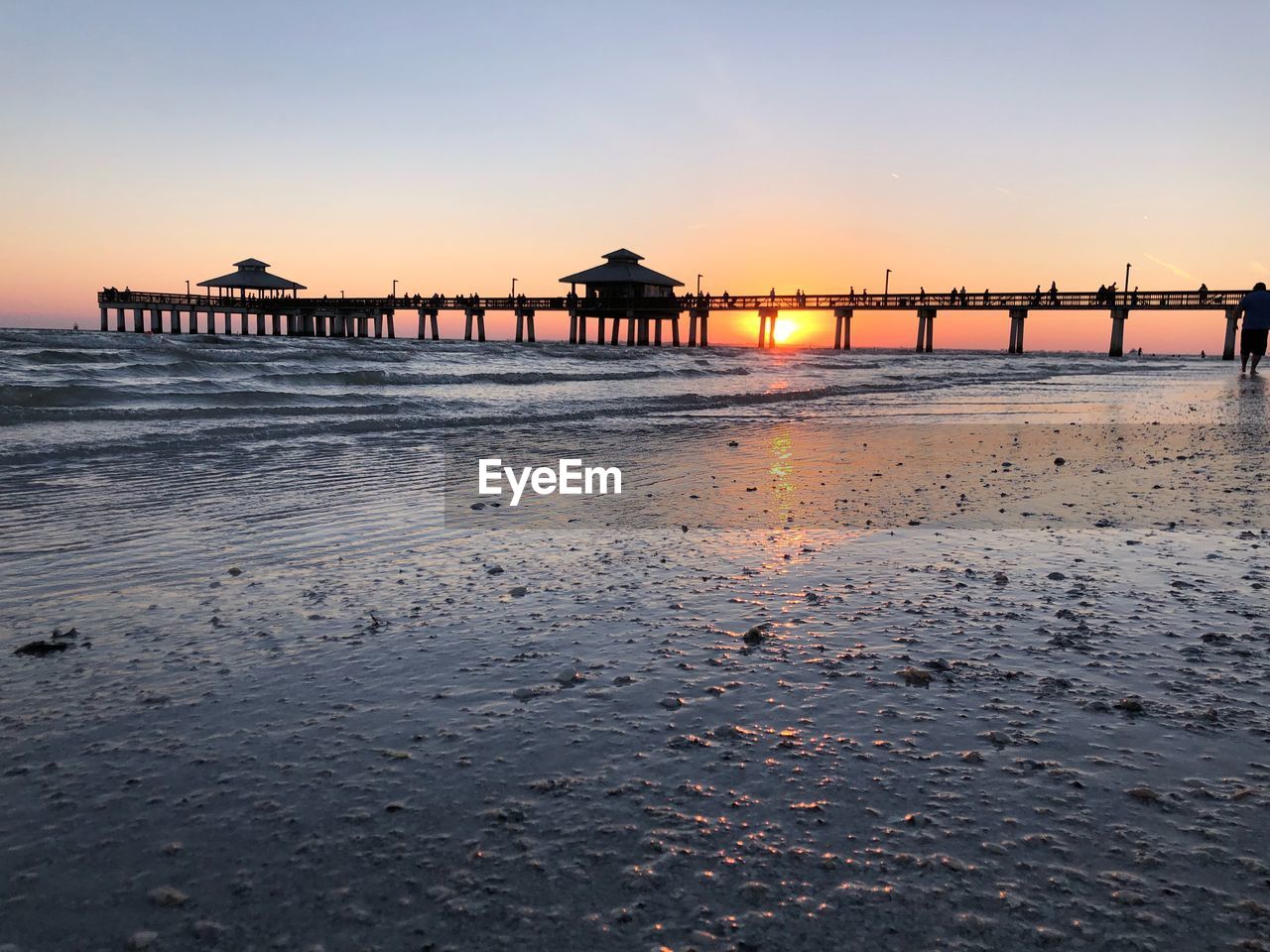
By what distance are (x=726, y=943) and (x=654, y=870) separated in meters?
0.26

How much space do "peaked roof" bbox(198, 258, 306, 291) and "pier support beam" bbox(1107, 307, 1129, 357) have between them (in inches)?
2567

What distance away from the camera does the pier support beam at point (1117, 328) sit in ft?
191

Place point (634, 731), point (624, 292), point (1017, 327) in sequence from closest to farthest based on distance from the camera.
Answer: point (634, 731) → point (1017, 327) → point (624, 292)

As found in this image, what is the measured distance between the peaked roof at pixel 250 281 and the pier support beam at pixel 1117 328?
214 ft

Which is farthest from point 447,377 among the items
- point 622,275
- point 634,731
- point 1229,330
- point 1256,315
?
point 1229,330

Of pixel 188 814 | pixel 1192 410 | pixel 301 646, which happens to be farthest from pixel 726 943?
pixel 1192 410

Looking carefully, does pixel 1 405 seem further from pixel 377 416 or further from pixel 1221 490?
pixel 1221 490

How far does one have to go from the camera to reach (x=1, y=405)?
12188 mm

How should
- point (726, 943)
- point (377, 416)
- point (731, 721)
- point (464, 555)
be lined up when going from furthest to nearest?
point (377, 416) → point (464, 555) → point (731, 721) → point (726, 943)

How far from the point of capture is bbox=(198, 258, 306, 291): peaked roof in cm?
7162

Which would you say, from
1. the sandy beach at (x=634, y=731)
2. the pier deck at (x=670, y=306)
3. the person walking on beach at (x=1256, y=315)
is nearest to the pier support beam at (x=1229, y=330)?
the pier deck at (x=670, y=306)

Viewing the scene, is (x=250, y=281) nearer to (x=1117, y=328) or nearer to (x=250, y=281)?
(x=250, y=281)

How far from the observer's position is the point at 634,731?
8.16 feet

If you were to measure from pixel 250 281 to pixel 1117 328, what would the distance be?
69.3 metres
